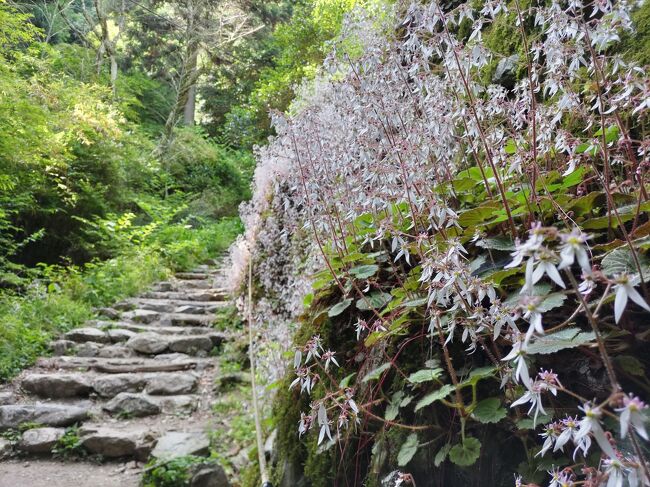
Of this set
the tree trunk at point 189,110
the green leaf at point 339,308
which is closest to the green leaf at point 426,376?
the green leaf at point 339,308

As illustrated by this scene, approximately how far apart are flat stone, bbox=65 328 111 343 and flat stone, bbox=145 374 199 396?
51.7 inches

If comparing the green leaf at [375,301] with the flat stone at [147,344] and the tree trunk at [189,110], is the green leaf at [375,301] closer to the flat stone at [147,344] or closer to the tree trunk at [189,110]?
the flat stone at [147,344]

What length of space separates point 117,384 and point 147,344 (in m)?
0.91

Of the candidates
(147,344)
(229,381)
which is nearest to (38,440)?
(229,381)

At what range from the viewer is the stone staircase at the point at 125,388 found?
12.0 ft

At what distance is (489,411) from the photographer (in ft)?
3.50

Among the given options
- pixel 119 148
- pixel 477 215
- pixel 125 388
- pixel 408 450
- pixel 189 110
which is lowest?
pixel 125 388

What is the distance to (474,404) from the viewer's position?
1104 mm

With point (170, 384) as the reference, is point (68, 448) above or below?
below

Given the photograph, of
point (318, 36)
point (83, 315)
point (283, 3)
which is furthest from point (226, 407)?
point (283, 3)

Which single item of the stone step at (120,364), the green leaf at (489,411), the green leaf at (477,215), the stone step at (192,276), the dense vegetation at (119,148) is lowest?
the stone step at (120,364)

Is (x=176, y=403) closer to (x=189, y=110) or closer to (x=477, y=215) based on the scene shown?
(x=477, y=215)

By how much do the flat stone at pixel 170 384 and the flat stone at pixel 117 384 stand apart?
99 mm

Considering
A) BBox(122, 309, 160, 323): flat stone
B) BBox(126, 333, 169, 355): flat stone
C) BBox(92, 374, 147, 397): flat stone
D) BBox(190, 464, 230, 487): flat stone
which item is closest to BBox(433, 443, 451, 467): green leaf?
BBox(190, 464, 230, 487): flat stone
